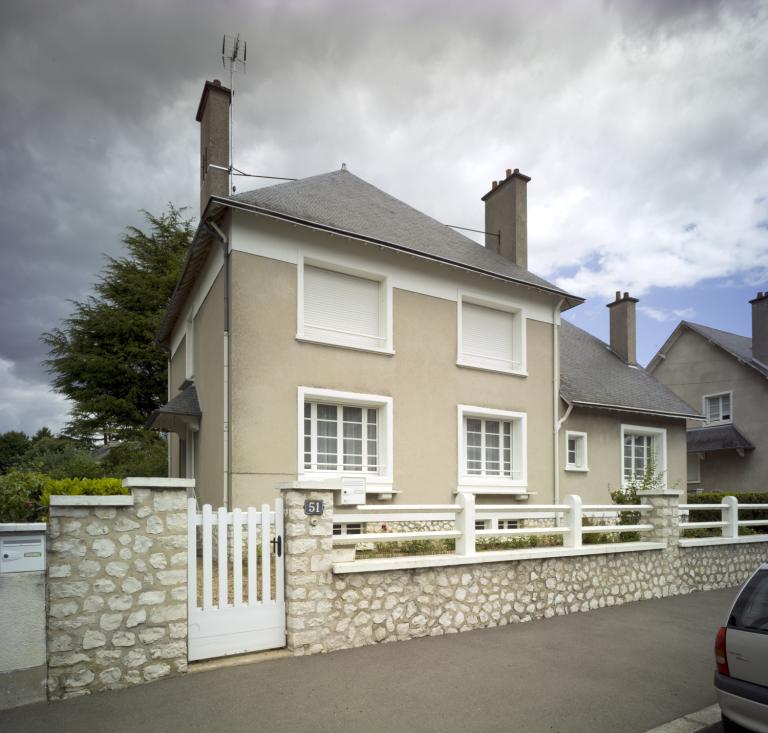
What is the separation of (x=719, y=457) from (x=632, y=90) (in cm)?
1704

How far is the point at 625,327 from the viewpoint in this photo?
19.9 metres

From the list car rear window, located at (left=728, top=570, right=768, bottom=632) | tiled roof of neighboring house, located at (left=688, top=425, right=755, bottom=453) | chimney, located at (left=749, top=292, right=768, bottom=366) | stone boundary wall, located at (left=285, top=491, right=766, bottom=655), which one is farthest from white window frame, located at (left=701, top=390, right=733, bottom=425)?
car rear window, located at (left=728, top=570, right=768, bottom=632)

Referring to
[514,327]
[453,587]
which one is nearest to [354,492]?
[453,587]

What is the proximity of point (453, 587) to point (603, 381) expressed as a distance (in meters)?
11.8

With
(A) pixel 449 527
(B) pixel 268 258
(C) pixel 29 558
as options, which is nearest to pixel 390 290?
(B) pixel 268 258

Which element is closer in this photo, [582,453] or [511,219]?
[582,453]

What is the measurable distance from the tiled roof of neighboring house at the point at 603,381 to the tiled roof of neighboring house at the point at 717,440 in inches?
192

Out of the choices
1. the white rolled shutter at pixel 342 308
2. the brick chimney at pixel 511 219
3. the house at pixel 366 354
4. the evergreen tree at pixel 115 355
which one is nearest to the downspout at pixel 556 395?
the house at pixel 366 354

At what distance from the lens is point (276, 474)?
34.3 feet

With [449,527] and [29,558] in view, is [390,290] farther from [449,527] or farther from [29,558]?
[29,558]

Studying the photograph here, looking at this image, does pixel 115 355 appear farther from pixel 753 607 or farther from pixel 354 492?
pixel 753 607

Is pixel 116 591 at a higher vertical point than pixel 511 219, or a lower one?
lower

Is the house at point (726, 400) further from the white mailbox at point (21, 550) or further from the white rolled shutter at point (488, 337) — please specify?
the white mailbox at point (21, 550)

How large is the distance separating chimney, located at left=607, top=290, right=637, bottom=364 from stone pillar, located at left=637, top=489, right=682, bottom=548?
33.4 feet
